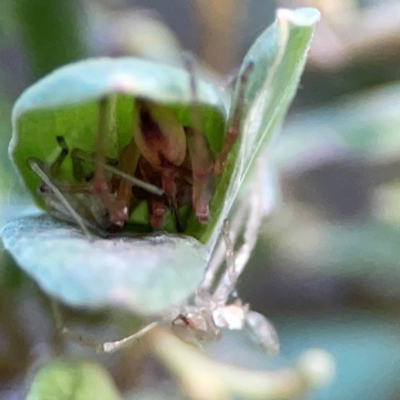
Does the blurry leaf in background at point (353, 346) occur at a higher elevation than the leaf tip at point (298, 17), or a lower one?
lower

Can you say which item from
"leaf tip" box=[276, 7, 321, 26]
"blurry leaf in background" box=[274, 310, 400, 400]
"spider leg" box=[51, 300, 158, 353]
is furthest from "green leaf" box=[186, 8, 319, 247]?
"blurry leaf in background" box=[274, 310, 400, 400]

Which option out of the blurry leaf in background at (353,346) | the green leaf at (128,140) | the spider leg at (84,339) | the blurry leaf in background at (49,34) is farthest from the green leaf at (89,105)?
the blurry leaf in background at (353,346)

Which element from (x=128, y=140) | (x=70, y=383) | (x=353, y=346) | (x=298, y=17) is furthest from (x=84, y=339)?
(x=353, y=346)

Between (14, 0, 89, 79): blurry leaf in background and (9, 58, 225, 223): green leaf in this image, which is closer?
(9, 58, 225, 223): green leaf

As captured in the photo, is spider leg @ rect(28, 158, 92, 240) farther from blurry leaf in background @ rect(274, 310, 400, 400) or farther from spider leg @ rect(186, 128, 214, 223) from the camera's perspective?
blurry leaf in background @ rect(274, 310, 400, 400)

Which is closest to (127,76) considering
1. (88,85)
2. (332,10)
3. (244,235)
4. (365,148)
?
Result: (88,85)

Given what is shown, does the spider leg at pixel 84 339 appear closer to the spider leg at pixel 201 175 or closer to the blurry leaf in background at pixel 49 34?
the spider leg at pixel 201 175

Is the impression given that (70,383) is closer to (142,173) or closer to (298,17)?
(142,173)
